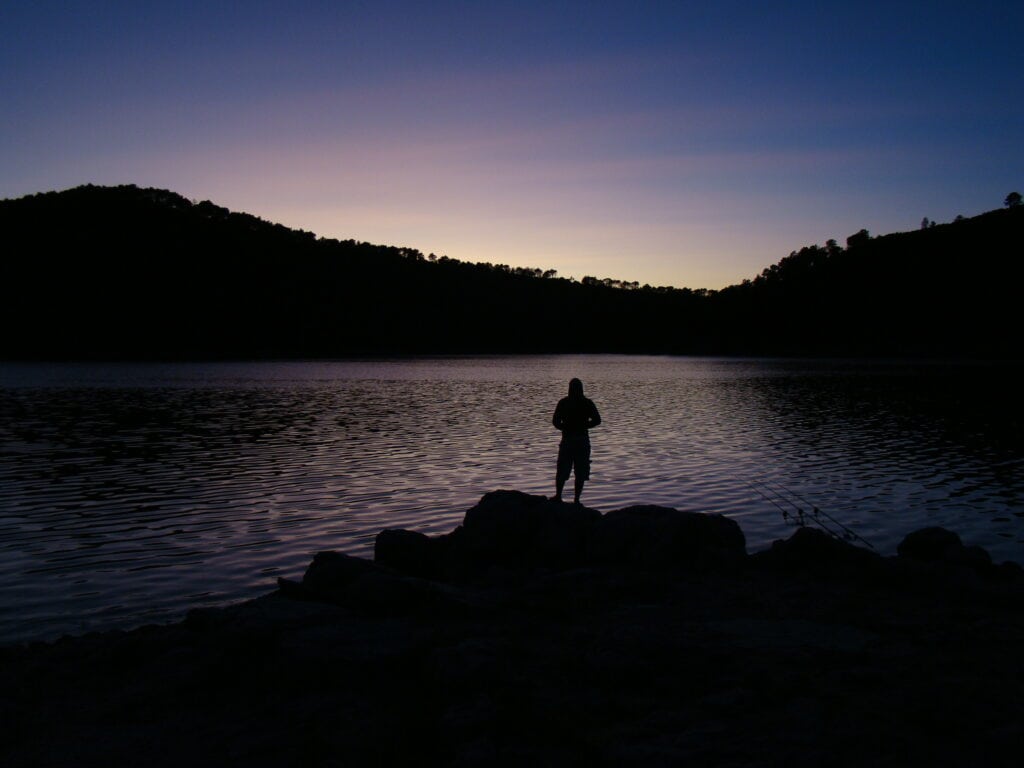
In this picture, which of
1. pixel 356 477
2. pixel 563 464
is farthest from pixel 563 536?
pixel 356 477

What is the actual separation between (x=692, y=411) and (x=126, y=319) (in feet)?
489

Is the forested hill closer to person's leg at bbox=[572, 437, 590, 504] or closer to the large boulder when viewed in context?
person's leg at bbox=[572, 437, 590, 504]

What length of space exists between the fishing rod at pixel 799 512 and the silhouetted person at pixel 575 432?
3924 millimetres

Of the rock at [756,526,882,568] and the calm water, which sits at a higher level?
the rock at [756,526,882,568]

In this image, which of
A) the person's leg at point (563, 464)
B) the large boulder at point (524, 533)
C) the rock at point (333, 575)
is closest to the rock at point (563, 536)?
the large boulder at point (524, 533)

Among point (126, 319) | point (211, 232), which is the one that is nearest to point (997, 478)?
→ point (126, 319)

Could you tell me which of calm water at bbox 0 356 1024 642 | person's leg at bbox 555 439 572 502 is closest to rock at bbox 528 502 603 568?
person's leg at bbox 555 439 572 502

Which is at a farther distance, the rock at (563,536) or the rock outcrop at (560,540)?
the rock at (563,536)

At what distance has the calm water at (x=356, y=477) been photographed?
1240cm

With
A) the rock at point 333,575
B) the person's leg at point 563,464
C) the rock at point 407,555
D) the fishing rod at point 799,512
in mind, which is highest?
the person's leg at point 563,464

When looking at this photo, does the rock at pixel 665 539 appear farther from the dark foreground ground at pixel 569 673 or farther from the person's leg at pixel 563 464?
the person's leg at pixel 563 464

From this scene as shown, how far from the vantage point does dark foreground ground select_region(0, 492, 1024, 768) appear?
5453 millimetres

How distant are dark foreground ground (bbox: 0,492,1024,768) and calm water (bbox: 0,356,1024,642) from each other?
9.90 ft

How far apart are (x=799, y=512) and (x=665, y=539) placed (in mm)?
5216
